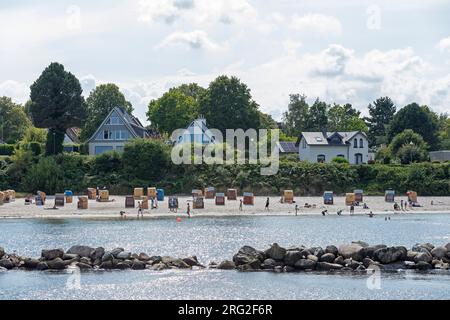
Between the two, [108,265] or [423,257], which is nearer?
[423,257]

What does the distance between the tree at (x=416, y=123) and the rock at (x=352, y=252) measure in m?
76.6

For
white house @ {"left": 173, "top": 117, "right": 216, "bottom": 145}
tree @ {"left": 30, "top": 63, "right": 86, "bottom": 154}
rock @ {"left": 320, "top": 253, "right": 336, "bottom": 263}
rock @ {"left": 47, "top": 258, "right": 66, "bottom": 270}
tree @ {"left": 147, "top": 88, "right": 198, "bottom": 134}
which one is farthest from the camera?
tree @ {"left": 147, "top": 88, "right": 198, "bottom": 134}

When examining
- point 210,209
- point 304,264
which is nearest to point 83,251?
point 304,264

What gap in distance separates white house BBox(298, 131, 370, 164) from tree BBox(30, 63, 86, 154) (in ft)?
89.1

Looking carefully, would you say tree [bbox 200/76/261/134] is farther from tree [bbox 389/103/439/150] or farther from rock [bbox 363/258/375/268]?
rock [bbox 363/258/375/268]

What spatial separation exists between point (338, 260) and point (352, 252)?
33.0 inches

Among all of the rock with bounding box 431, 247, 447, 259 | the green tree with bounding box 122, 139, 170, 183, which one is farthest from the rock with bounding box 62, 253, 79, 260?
the green tree with bounding box 122, 139, 170, 183

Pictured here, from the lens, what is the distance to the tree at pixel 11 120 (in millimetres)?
115688

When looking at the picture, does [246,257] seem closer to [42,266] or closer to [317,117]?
→ [42,266]

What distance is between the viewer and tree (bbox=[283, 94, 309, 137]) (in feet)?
413

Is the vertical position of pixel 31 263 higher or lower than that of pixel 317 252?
lower

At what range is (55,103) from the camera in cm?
8888

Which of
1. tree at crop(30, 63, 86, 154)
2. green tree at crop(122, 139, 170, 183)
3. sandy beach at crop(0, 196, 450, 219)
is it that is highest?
tree at crop(30, 63, 86, 154)

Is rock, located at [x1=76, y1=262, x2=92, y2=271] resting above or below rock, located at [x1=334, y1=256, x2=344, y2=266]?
below
